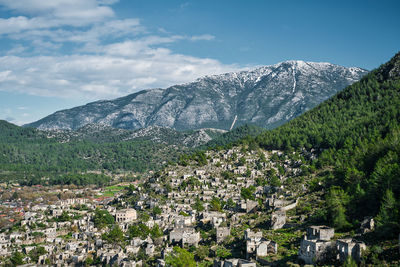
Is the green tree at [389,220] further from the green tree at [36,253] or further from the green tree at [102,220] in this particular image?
the green tree at [102,220]

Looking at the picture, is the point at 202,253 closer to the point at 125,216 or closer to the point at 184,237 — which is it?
the point at 184,237

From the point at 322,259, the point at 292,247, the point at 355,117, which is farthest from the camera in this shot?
the point at 355,117

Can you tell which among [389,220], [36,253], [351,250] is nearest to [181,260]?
[351,250]

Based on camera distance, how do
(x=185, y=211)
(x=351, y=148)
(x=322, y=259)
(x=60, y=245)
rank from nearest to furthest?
(x=322, y=259) < (x=60, y=245) < (x=185, y=211) < (x=351, y=148)

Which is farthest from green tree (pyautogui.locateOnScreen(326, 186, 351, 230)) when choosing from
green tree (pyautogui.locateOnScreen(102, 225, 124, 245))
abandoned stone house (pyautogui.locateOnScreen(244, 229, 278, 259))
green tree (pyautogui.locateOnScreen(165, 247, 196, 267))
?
green tree (pyautogui.locateOnScreen(102, 225, 124, 245))

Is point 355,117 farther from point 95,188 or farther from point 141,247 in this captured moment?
point 95,188

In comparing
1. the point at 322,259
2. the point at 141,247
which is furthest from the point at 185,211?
the point at 322,259
